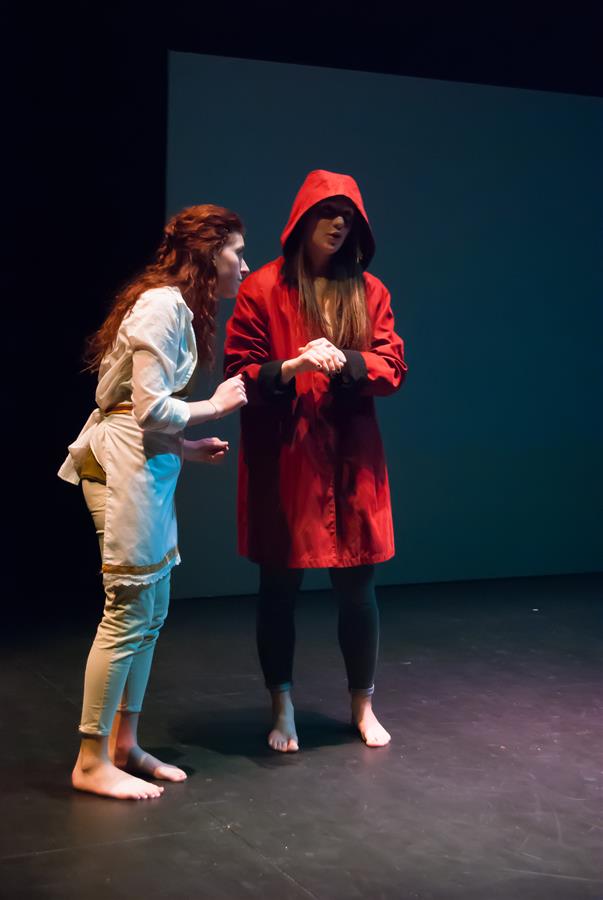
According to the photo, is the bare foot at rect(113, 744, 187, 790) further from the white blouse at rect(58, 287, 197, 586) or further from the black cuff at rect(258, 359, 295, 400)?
the black cuff at rect(258, 359, 295, 400)

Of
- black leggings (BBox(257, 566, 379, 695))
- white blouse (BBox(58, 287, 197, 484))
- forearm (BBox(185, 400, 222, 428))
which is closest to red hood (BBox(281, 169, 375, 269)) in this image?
white blouse (BBox(58, 287, 197, 484))

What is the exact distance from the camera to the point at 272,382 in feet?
9.78

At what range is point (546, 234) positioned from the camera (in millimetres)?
5719

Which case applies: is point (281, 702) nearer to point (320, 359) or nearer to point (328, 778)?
point (328, 778)

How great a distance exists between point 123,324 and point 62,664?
1.62 m

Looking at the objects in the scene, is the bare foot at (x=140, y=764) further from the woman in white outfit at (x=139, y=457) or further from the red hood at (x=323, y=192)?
the red hood at (x=323, y=192)

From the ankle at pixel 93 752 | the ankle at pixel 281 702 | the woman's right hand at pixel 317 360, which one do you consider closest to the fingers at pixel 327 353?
the woman's right hand at pixel 317 360

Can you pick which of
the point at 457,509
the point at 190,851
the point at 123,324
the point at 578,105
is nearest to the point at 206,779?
the point at 190,851

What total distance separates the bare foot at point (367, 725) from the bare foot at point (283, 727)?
170 millimetres

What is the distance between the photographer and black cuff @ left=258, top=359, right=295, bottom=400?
9.78 ft

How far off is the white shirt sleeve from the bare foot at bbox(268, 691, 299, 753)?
0.89 meters

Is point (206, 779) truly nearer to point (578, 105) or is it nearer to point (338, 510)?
point (338, 510)

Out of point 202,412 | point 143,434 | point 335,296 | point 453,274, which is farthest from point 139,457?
point 453,274

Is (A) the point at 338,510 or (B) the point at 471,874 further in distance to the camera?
(A) the point at 338,510
